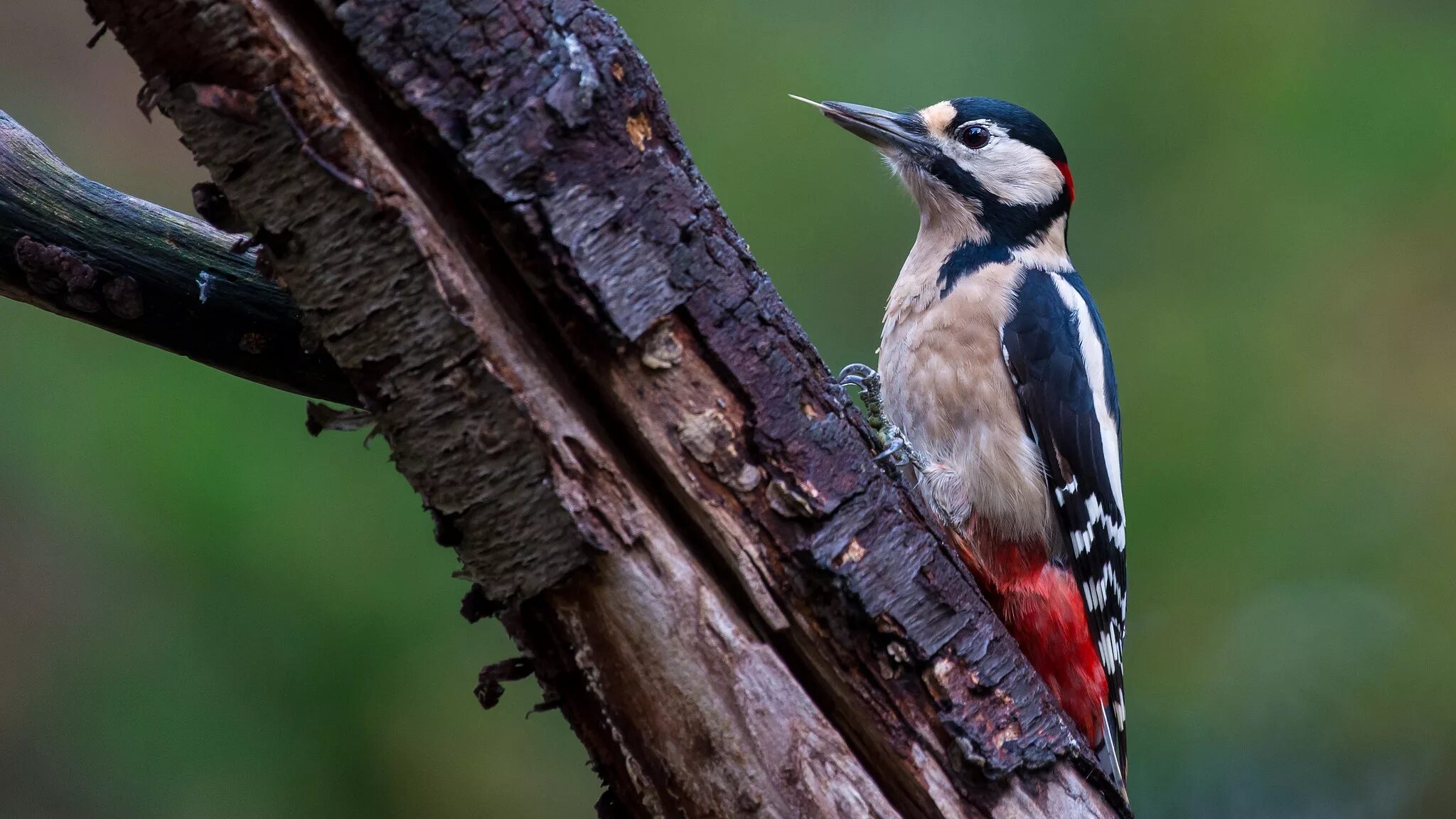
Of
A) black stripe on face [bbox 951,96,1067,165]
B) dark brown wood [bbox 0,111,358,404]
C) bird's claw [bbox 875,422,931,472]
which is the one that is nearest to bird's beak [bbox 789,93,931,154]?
black stripe on face [bbox 951,96,1067,165]

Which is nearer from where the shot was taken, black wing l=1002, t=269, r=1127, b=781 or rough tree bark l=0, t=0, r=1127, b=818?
rough tree bark l=0, t=0, r=1127, b=818

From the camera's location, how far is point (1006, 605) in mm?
2383

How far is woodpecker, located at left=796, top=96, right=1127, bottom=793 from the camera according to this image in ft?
7.79

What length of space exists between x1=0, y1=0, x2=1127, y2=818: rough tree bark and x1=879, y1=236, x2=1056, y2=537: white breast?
905mm

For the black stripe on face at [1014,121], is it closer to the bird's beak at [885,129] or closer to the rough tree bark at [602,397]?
the bird's beak at [885,129]

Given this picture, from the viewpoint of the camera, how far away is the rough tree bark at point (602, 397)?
4.00 feet

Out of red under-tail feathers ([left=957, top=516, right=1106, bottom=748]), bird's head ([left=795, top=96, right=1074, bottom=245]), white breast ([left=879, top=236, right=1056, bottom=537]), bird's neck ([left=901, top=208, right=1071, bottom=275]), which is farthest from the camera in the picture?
bird's head ([left=795, top=96, right=1074, bottom=245])

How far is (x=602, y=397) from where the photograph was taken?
1.37 metres

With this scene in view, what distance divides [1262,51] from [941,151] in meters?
2.03

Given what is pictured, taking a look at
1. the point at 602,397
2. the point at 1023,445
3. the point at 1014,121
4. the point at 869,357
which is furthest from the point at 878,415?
the point at 602,397

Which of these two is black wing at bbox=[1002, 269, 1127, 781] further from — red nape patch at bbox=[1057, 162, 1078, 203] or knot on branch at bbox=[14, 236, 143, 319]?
knot on branch at bbox=[14, 236, 143, 319]

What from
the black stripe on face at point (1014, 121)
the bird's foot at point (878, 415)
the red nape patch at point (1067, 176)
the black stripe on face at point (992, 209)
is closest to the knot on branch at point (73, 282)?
the bird's foot at point (878, 415)

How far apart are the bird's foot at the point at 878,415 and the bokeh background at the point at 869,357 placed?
104cm

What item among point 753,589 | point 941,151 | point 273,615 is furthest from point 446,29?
point 273,615
